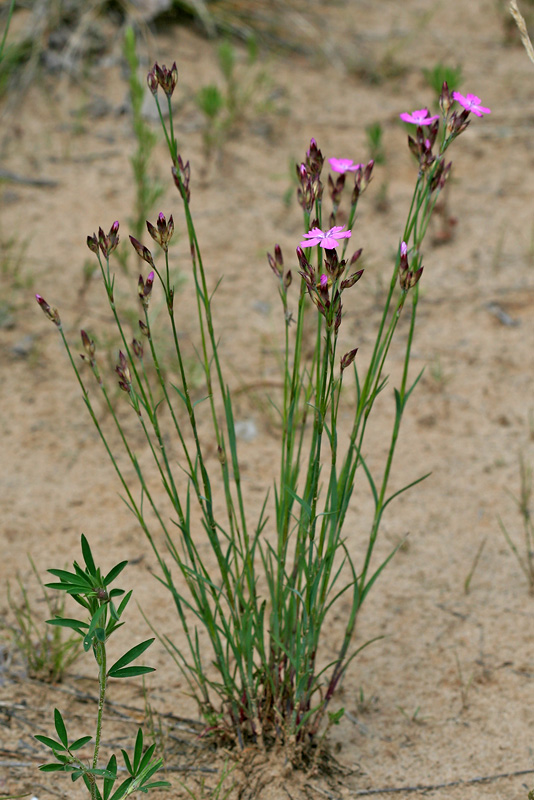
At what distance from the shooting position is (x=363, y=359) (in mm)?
2992

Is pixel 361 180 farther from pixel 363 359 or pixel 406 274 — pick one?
pixel 363 359

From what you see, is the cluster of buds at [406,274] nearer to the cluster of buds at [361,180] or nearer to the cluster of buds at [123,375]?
the cluster of buds at [361,180]

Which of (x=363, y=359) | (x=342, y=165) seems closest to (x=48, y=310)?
(x=342, y=165)

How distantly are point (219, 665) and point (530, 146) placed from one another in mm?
3510

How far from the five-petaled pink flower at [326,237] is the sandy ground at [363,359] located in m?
1.05

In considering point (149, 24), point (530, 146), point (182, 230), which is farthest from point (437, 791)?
point (149, 24)

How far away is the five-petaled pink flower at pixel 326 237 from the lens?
1040 millimetres

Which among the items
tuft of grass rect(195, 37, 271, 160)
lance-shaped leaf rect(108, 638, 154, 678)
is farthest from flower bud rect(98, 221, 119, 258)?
tuft of grass rect(195, 37, 271, 160)

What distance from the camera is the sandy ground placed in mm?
1672

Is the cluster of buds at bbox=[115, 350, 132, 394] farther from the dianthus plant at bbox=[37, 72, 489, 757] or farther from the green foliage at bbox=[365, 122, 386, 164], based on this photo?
the green foliage at bbox=[365, 122, 386, 164]

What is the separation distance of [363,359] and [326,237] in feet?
6.31

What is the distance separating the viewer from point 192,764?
1.57m

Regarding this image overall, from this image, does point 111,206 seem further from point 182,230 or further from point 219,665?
point 219,665

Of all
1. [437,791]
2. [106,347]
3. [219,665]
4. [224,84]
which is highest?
[224,84]
